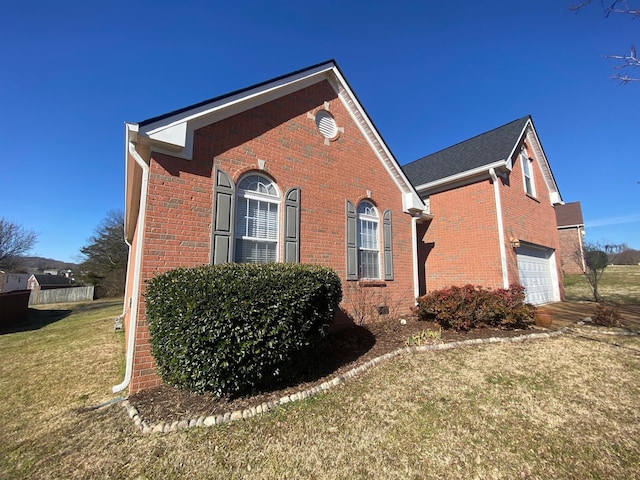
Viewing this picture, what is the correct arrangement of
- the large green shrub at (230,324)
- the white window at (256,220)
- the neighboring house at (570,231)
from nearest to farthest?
the large green shrub at (230,324)
the white window at (256,220)
the neighboring house at (570,231)

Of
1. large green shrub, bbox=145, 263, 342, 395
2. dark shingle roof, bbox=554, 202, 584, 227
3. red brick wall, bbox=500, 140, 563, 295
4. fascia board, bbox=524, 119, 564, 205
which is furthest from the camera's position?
dark shingle roof, bbox=554, 202, 584, 227

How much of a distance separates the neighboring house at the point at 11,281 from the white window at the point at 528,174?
51.6 meters

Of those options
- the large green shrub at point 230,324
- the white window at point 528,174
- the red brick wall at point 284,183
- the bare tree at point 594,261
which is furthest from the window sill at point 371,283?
the bare tree at point 594,261

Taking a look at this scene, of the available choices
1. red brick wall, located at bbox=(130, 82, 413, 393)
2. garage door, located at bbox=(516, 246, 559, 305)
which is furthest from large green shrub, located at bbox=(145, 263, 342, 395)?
garage door, located at bbox=(516, 246, 559, 305)

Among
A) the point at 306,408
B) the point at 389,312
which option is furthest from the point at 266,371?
the point at 389,312

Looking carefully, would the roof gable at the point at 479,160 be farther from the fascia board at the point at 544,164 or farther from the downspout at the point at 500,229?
the downspout at the point at 500,229

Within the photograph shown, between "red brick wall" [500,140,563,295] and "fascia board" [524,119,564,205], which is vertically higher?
"fascia board" [524,119,564,205]

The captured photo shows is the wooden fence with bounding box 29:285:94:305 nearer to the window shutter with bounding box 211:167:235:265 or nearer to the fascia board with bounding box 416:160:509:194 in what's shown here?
the window shutter with bounding box 211:167:235:265

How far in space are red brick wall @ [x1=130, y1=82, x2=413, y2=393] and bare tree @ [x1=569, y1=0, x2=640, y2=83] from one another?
17.6ft

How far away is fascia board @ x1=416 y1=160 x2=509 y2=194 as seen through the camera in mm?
10250

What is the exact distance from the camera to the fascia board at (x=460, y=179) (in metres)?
10.2

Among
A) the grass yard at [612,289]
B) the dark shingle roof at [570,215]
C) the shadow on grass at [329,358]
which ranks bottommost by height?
the shadow on grass at [329,358]

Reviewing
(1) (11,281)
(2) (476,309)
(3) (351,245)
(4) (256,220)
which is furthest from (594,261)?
(1) (11,281)

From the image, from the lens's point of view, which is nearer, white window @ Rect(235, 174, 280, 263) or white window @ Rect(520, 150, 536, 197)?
white window @ Rect(235, 174, 280, 263)
